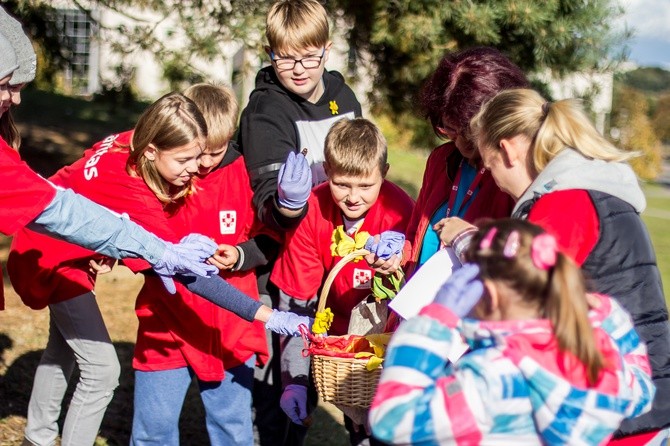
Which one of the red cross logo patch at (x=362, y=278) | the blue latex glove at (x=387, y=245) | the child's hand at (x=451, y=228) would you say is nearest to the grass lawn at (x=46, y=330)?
the red cross logo patch at (x=362, y=278)

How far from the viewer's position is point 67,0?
7586 mm

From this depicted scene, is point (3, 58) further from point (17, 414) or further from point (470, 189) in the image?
point (17, 414)

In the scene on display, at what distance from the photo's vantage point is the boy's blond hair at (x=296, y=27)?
3797 millimetres

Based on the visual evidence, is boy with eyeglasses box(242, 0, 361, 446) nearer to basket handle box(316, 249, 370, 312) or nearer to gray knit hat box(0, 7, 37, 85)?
basket handle box(316, 249, 370, 312)

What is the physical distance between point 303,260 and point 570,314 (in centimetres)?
179

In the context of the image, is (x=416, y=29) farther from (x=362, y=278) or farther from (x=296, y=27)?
(x=362, y=278)

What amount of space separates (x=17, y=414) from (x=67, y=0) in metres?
3.92

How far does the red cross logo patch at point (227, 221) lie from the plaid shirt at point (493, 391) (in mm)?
1694

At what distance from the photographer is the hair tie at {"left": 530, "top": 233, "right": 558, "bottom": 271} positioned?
83.7 inches

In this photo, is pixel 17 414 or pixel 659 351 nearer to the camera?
pixel 659 351

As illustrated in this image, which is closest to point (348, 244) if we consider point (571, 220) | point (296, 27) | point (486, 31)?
point (296, 27)

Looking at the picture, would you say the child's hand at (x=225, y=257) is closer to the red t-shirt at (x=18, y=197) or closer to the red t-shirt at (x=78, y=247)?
the red t-shirt at (x=78, y=247)

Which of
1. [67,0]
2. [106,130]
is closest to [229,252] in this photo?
[67,0]

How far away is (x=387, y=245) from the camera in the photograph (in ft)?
10.8
